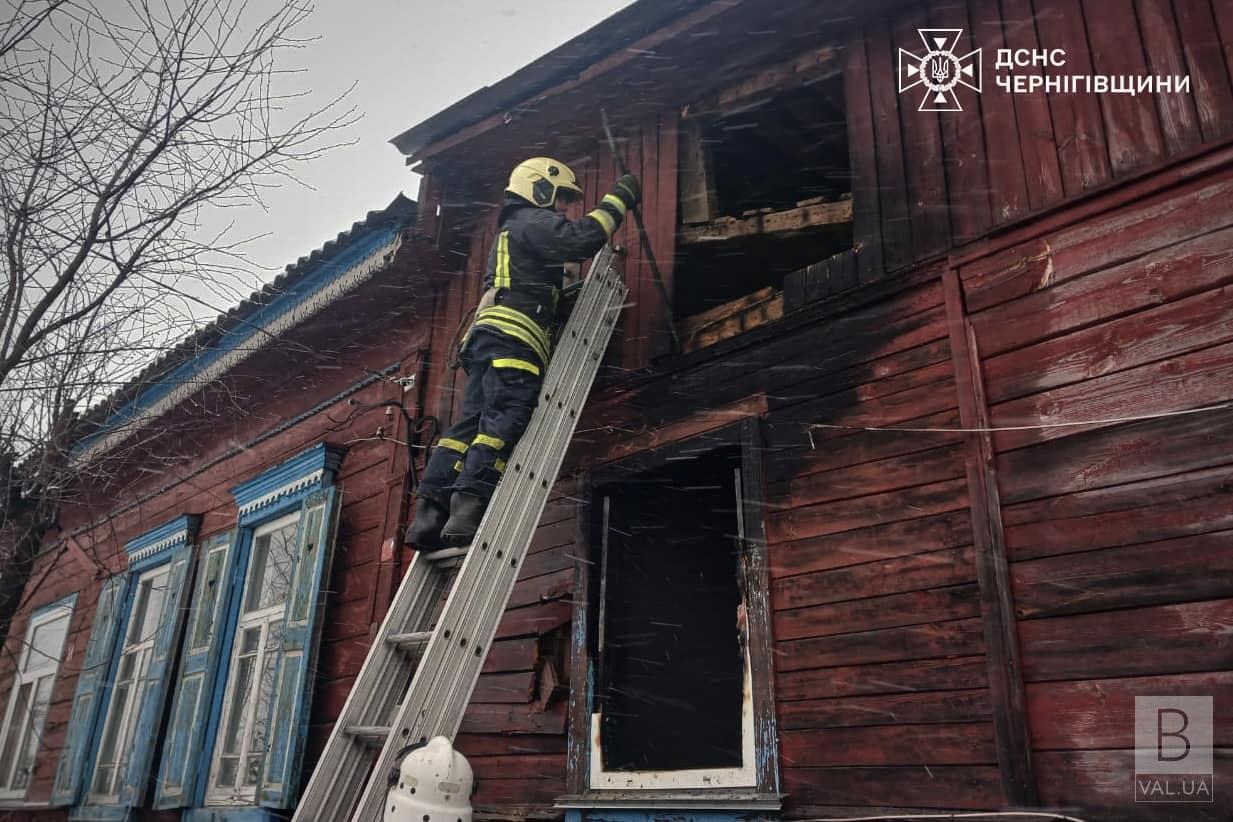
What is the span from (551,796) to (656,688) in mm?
707

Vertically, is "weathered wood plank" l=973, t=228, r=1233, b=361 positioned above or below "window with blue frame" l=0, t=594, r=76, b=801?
above

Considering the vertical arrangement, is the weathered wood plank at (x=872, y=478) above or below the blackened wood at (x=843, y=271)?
below

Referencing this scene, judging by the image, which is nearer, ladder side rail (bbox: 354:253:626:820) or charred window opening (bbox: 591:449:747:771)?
ladder side rail (bbox: 354:253:626:820)

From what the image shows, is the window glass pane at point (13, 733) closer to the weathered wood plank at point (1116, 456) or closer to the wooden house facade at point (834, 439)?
the wooden house facade at point (834, 439)

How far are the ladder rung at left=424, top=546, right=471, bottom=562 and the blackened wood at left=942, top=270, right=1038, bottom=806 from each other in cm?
190

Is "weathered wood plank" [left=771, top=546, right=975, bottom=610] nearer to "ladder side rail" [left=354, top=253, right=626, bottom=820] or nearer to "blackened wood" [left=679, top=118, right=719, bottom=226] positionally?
"ladder side rail" [left=354, top=253, right=626, bottom=820]

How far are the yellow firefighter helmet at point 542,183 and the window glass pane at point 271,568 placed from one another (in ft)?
11.4

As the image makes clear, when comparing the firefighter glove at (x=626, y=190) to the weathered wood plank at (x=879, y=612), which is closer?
the weathered wood plank at (x=879, y=612)

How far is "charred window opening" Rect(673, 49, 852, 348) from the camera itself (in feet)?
14.3

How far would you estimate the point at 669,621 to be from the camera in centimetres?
469

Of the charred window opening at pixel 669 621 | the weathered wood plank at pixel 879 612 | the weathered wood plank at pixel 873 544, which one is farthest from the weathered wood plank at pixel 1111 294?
the charred window opening at pixel 669 621

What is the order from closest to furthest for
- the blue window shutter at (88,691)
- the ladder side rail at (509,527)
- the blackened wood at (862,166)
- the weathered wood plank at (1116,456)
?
1. the weathered wood plank at (1116,456)
2. the ladder side rail at (509,527)
3. the blackened wood at (862,166)
4. the blue window shutter at (88,691)

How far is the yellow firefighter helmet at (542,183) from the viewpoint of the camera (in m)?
4.40

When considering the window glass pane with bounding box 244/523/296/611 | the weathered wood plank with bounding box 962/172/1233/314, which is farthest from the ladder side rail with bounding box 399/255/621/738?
the window glass pane with bounding box 244/523/296/611
